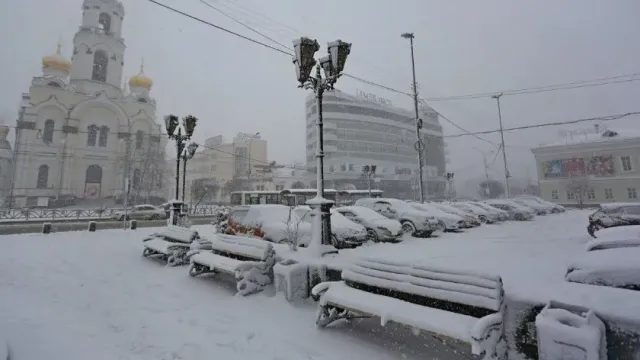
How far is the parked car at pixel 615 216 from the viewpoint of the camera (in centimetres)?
1070

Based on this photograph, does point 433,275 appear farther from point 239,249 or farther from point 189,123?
point 189,123

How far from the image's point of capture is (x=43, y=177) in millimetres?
36750

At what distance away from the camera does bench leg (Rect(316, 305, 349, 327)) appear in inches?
156

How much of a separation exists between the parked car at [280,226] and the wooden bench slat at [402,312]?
4727 millimetres

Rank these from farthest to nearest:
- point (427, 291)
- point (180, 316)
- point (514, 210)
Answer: point (514, 210) < point (180, 316) < point (427, 291)

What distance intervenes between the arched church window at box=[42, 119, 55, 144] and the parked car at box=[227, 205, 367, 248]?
136 feet

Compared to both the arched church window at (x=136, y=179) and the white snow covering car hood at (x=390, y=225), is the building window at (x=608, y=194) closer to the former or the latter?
the white snow covering car hood at (x=390, y=225)

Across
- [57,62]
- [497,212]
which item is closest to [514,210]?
[497,212]

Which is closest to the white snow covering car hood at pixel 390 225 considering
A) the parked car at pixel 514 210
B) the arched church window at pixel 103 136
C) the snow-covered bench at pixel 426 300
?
the snow-covered bench at pixel 426 300

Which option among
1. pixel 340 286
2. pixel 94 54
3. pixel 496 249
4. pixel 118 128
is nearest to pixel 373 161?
pixel 118 128

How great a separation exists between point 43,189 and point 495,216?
153 feet

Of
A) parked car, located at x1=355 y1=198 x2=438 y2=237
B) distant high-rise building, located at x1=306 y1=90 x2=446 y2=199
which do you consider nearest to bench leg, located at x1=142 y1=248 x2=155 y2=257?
parked car, located at x1=355 y1=198 x2=438 y2=237

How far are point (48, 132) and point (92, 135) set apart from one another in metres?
4.41

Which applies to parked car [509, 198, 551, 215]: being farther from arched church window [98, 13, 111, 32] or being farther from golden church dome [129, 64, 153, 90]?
arched church window [98, 13, 111, 32]
